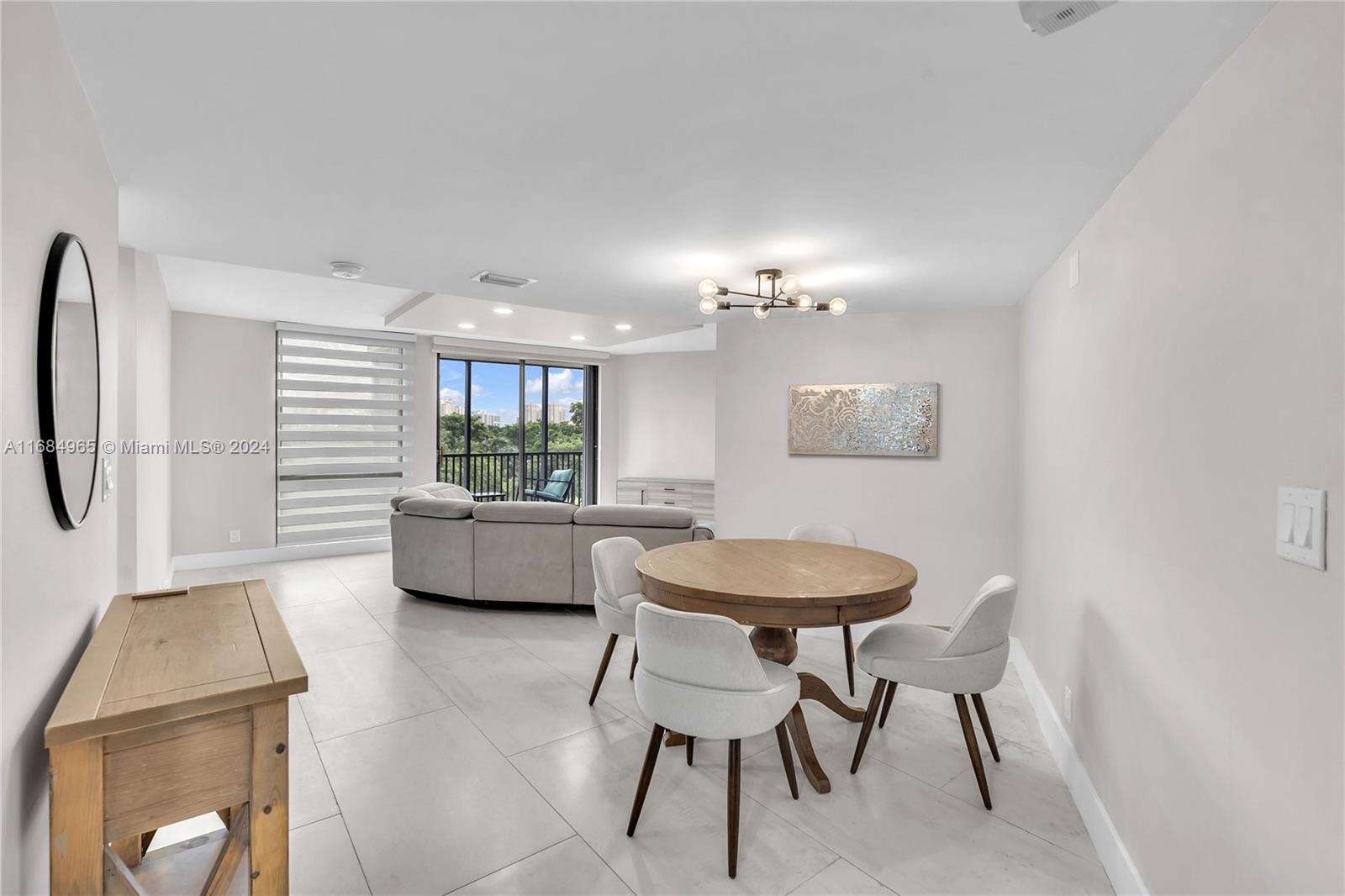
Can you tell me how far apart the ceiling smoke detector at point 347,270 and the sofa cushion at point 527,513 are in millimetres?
1955

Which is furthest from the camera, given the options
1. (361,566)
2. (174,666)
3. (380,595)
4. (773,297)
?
(361,566)

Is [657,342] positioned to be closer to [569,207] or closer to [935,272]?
[935,272]

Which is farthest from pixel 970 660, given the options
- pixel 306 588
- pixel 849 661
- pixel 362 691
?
pixel 306 588

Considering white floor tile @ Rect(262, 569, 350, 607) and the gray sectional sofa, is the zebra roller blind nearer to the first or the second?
white floor tile @ Rect(262, 569, 350, 607)

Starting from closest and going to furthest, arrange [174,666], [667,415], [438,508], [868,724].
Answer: [174,666]
[868,724]
[438,508]
[667,415]

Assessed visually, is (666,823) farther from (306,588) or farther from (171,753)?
(306,588)

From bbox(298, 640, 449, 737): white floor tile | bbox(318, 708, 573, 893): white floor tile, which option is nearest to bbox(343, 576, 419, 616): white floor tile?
bbox(298, 640, 449, 737): white floor tile

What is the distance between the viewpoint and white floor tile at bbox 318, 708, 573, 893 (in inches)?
79.9

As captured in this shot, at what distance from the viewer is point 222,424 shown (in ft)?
20.0

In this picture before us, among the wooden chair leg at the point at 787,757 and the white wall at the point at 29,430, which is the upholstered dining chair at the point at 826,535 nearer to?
the wooden chair leg at the point at 787,757

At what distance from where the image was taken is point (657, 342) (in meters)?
7.64

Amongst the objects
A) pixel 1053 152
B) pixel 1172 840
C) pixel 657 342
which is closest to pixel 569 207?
pixel 1053 152

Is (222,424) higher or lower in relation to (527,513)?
higher

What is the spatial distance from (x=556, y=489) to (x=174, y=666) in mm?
6904
